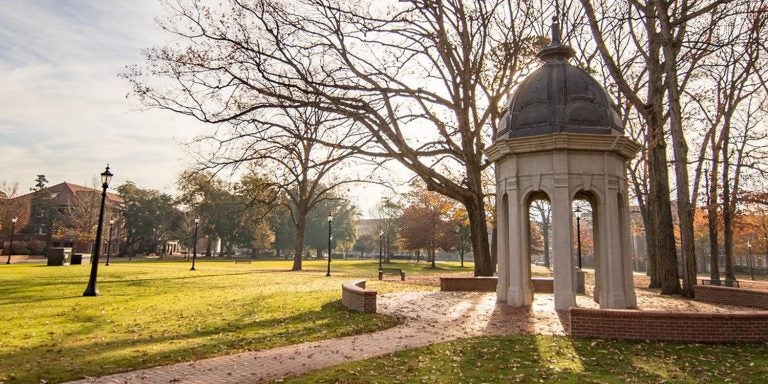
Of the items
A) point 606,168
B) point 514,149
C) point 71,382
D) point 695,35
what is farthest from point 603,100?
point 71,382

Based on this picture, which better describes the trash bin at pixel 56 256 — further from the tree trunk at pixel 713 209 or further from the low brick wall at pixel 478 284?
the tree trunk at pixel 713 209

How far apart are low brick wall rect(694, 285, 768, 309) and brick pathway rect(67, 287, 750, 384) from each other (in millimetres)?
1260

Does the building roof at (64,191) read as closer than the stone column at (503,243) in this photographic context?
No

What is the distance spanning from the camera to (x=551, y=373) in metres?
6.69

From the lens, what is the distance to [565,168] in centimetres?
1291

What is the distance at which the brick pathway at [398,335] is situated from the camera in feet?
21.7

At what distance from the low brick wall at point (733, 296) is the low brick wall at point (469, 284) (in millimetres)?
7473

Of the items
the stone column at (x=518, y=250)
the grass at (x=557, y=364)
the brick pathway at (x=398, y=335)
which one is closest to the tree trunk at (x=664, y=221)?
the brick pathway at (x=398, y=335)

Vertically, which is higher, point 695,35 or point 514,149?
point 695,35

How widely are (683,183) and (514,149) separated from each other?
7902 millimetres

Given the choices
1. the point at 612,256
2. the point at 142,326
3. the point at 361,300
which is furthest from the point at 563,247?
the point at 142,326

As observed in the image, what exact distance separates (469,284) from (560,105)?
8942mm

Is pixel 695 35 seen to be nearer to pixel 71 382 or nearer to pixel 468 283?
pixel 468 283

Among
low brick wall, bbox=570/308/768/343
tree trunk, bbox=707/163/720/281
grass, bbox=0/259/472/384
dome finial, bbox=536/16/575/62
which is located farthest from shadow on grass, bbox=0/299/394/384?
tree trunk, bbox=707/163/720/281
